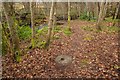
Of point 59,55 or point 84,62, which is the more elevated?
point 59,55

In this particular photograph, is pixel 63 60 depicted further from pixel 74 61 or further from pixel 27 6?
pixel 27 6

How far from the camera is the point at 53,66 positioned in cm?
748

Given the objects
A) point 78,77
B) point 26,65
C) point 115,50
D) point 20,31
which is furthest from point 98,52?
point 20,31

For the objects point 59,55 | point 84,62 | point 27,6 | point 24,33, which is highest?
point 27,6

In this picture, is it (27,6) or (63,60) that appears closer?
(63,60)

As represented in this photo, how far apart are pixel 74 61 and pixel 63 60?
23.4 inches

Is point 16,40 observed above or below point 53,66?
above

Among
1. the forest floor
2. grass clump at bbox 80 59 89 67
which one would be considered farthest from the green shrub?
grass clump at bbox 80 59 89 67

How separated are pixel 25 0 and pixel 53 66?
15384 mm

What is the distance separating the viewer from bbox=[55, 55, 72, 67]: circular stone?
7.59 m

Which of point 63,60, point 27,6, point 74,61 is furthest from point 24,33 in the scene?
point 27,6

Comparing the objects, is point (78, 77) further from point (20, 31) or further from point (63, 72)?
point (20, 31)

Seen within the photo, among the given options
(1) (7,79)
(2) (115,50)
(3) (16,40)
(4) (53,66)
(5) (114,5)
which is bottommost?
(1) (7,79)

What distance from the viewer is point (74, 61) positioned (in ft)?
25.4
